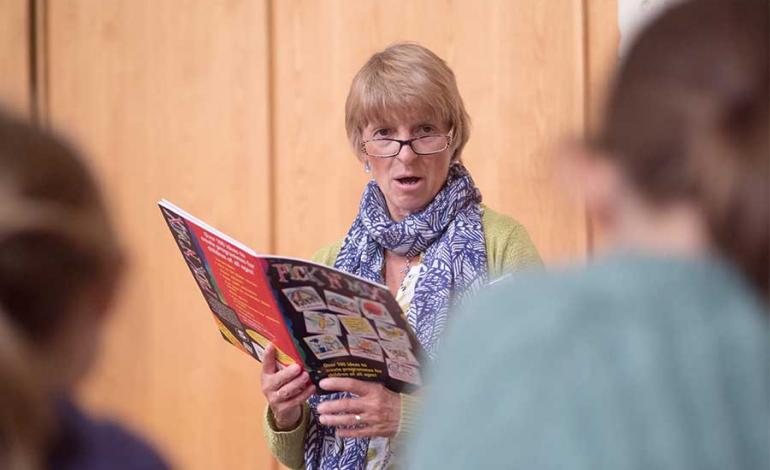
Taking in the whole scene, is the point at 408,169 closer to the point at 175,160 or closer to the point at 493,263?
the point at 493,263

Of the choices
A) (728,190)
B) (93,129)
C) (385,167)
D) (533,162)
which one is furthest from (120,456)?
(93,129)

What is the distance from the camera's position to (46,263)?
695 millimetres

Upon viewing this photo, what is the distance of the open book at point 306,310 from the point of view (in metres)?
1.42

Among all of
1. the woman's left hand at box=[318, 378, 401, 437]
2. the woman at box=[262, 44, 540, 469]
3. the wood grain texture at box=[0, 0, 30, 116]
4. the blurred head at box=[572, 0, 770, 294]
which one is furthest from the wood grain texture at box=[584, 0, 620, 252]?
the blurred head at box=[572, 0, 770, 294]

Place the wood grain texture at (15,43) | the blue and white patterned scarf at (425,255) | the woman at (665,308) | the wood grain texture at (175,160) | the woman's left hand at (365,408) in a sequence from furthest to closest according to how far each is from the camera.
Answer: the wood grain texture at (15,43)
the wood grain texture at (175,160)
the blue and white patterned scarf at (425,255)
the woman's left hand at (365,408)
the woman at (665,308)

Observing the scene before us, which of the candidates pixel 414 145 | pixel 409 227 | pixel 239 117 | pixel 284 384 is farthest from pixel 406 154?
pixel 239 117

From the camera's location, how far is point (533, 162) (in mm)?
2967

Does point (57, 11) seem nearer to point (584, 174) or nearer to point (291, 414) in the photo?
point (291, 414)

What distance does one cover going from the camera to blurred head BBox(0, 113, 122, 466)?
0.67 metres

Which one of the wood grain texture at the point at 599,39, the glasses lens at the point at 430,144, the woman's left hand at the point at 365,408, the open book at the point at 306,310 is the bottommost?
the woman's left hand at the point at 365,408

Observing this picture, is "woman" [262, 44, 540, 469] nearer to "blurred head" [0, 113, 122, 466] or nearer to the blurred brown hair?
"blurred head" [0, 113, 122, 466]

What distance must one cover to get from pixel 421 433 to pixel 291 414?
1.14 m

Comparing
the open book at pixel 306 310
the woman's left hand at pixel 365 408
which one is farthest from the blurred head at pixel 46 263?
the woman's left hand at pixel 365 408

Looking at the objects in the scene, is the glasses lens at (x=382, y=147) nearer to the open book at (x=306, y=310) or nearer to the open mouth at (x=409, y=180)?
the open mouth at (x=409, y=180)
